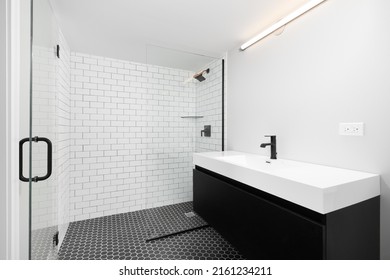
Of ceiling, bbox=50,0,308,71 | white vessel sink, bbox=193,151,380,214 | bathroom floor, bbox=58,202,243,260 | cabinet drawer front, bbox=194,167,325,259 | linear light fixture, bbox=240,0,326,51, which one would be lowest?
bathroom floor, bbox=58,202,243,260

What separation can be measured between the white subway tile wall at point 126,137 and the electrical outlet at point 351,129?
61.2 inches

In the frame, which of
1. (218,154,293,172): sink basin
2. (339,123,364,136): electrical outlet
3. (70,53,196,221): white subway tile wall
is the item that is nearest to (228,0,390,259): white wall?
A: (339,123,364,136): electrical outlet

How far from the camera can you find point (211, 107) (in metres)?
2.66

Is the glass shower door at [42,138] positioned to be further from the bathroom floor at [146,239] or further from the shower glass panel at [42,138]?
the bathroom floor at [146,239]

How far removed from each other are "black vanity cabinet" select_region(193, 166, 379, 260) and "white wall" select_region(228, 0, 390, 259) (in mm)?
253

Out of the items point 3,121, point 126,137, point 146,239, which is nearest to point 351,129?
point 3,121

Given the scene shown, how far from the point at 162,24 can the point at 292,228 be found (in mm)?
2052

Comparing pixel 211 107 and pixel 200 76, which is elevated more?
pixel 200 76

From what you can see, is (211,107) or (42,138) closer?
(42,138)

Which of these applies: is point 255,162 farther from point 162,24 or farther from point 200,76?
point 162,24

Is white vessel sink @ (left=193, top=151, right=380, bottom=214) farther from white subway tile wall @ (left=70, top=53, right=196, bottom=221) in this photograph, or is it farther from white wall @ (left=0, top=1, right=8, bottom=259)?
white wall @ (left=0, top=1, right=8, bottom=259)

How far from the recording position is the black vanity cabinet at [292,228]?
40.7 inches

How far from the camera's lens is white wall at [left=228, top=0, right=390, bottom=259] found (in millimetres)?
1257

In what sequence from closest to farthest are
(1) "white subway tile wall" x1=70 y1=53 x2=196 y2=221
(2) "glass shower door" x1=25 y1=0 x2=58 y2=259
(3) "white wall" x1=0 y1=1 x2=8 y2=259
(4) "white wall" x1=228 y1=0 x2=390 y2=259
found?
(3) "white wall" x1=0 y1=1 x2=8 y2=259 < (2) "glass shower door" x1=25 y1=0 x2=58 y2=259 < (4) "white wall" x1=228 y1=0 x2=390 y2=259 < (1) "white subway tile wall" x1=70 y1=53 x2=196 y2=221
